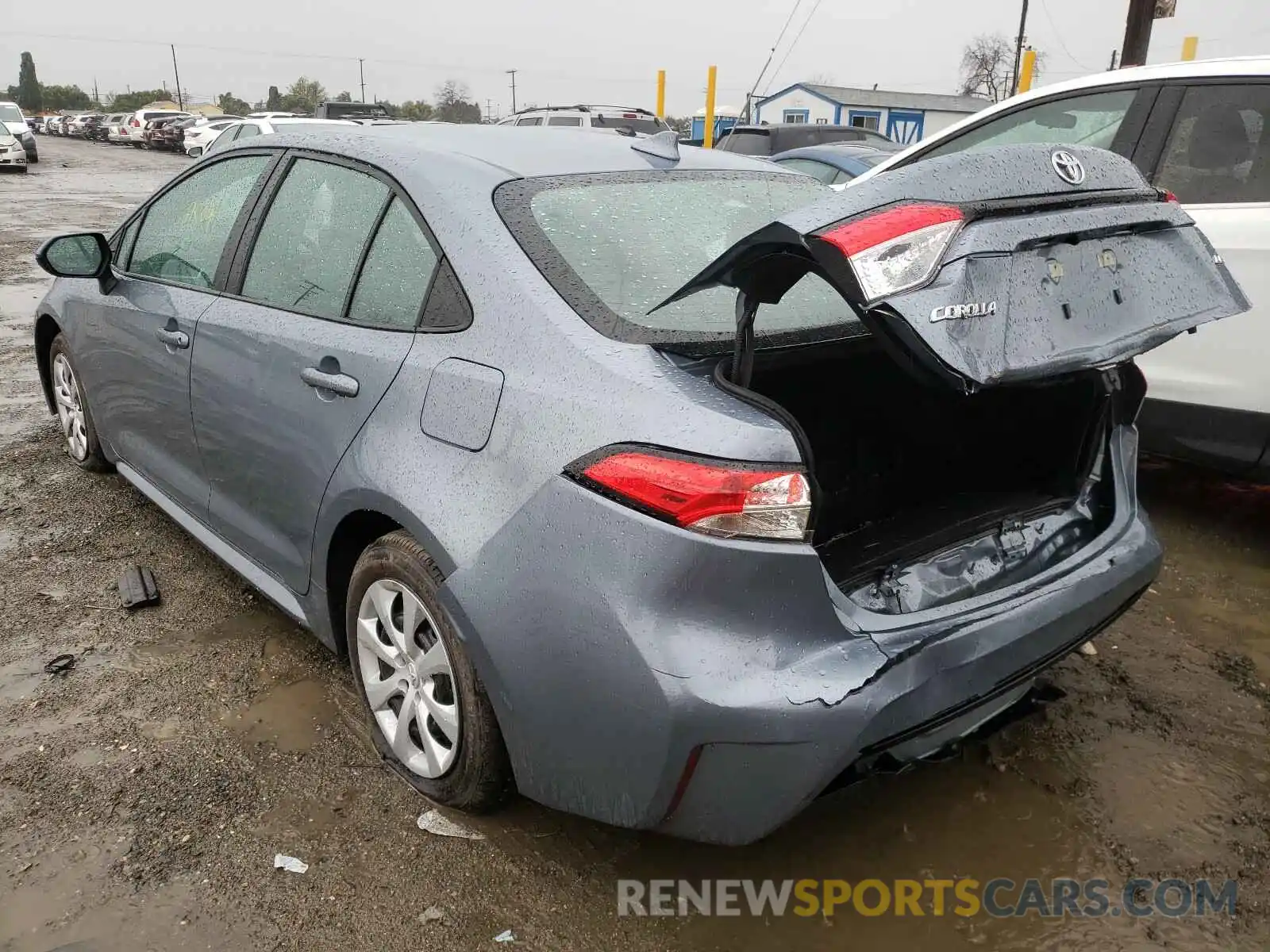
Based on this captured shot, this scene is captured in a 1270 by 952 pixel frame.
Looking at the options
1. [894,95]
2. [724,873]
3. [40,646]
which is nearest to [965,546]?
[724,873]

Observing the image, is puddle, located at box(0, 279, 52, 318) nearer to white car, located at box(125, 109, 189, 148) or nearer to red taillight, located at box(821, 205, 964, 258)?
red taillight, located at box(821, 205, 964, 258)

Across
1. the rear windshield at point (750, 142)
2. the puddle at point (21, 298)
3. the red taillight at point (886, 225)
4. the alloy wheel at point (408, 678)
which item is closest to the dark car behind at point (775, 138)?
the rear windshield at point (750, 142)

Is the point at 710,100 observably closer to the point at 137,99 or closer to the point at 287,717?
the point at 287,717

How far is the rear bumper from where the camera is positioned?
→ 1.72m

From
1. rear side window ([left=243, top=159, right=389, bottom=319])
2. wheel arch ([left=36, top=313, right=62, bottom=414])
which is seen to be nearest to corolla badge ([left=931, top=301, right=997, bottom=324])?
rear side window ([left=243, top=159, right=389, bottom=319])

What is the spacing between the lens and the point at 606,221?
2.36m

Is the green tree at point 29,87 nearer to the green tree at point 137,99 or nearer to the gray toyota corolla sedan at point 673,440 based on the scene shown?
the green tree at point 137,99

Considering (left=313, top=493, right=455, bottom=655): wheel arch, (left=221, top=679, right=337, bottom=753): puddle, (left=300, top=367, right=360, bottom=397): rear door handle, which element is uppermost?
(left=300, top=367, right=360, bottom=397): rear door handle

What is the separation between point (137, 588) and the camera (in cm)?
348

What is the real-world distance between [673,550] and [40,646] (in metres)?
2.48

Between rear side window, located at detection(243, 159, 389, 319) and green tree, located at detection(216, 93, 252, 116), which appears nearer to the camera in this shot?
rear side window, located at detection(243, 159, 389, 319)

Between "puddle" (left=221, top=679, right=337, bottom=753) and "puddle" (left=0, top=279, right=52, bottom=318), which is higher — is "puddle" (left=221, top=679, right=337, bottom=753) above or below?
above

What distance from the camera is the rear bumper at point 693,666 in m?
1.72

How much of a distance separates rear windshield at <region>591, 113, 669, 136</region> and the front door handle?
13447mm
